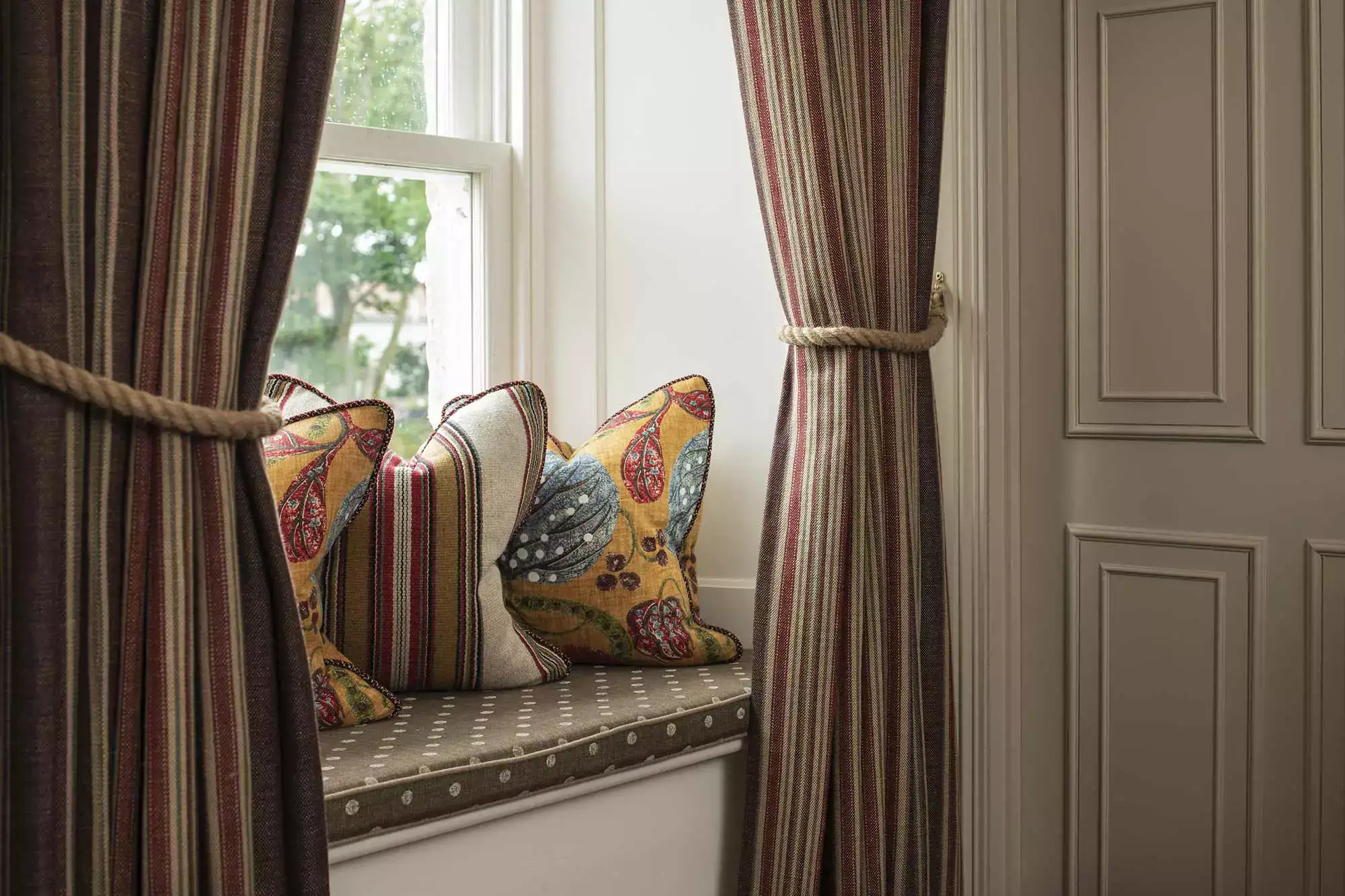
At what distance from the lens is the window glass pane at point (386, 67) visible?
1.96 m

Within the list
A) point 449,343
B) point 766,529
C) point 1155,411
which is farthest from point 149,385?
point 1155,411

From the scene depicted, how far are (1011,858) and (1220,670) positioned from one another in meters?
0.48

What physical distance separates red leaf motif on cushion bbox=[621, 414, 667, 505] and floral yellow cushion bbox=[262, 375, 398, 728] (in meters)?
0.44

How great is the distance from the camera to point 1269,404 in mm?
1968

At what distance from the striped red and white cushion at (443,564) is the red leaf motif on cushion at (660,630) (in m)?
0.17

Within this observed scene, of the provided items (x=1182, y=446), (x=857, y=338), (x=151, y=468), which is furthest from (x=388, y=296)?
(x=1182, y=446)

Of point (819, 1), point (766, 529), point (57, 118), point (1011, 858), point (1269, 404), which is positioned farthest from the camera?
point (1011, 858)

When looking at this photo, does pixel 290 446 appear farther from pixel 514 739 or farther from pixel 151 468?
pixel 151 468

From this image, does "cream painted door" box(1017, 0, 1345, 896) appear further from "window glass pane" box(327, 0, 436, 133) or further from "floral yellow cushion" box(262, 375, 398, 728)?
"floral yellow cushion" box(262, 375, 398, 728)

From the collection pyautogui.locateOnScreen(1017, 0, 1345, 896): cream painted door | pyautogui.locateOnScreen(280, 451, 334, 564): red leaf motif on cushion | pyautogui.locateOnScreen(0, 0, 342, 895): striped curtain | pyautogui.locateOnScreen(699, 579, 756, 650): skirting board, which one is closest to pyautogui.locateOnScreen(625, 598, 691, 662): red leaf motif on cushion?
pyautogui.locateOnScreen(699, 579, 756, 650): skirting board

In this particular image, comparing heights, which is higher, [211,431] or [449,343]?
[449,343]

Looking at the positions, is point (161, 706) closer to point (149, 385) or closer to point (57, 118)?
point (149, 385)

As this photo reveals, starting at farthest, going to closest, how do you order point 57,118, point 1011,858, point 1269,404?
point 1011,858 → point 1269,404 → point 57,118

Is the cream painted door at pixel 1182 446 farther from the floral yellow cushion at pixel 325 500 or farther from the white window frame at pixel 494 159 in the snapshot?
the floral yellow cushion at pixel 325 500
